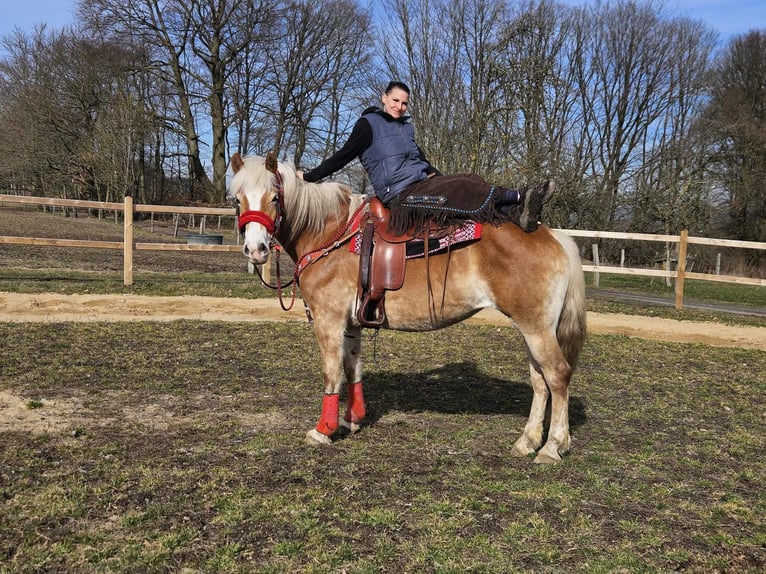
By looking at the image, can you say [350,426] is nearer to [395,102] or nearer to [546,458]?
[546,458]

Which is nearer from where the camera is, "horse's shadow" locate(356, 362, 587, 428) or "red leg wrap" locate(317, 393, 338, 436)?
"red leg wrap" locate(317, 393, 338, 436)

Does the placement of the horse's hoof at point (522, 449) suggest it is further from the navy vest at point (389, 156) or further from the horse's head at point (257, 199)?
the horse's head at point (257, 199)

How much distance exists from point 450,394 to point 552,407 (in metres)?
1.90

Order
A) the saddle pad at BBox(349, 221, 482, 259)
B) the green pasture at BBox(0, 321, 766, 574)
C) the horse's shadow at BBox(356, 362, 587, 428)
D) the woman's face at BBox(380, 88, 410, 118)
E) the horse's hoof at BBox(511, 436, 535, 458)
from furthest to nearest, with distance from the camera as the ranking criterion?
the horse's shadow at BBox(356, 362, 587, 428) < the woman's face at BBox(380, 88, 410, 118) < the horse's hoof at BBox(511, 436, 535, 458) < the saddle pad at BBox(349, 221, 482, 259) < the green pasture at BBox(0, 321, 766, 574)

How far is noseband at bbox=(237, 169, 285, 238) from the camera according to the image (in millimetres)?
4094

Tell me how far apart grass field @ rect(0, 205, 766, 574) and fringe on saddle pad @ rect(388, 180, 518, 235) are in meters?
1.71

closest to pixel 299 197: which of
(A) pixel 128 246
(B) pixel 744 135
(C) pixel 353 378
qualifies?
(C) pixel 353 378

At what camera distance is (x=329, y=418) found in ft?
14.8

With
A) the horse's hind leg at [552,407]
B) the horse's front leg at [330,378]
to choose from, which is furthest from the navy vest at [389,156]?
the horse's hind leg at [552,407]

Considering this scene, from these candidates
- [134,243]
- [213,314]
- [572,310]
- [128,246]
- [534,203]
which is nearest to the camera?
[534,203]

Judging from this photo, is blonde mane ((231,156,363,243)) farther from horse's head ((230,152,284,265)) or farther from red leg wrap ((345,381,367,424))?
red leg wrap ((345,381,367,424))

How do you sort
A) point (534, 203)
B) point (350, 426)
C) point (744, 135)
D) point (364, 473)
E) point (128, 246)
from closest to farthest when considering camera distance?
point (364, 473)
point (534, 203)
point (350, 426)
point (128, 246)
point (744, 135)

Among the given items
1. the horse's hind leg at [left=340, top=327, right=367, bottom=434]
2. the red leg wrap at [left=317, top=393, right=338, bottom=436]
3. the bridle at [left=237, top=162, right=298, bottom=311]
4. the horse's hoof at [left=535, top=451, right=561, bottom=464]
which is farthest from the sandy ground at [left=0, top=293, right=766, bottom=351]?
the horse's hoof at [left=535, top=451, right=561, bottom=464]

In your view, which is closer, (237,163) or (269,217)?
(269,217)
